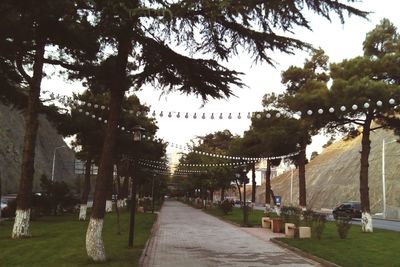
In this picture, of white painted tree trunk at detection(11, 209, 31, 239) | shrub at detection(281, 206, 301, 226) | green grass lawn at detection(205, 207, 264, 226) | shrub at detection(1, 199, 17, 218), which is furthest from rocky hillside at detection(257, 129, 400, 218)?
white painted tree trunk at detection(11, 209, 31, 239)

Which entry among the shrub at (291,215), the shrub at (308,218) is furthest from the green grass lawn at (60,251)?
the shrub at (308,218)

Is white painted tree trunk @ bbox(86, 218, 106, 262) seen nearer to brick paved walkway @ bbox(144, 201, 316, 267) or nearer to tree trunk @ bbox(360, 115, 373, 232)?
brick paved walkway @ bbox(144, 201, 316, 267)

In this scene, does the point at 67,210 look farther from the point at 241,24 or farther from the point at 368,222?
the point at 241,24

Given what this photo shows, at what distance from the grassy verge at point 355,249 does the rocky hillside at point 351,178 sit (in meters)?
34.9

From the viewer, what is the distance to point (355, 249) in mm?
16406

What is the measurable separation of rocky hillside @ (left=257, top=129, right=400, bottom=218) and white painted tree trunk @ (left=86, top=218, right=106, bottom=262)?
147ft

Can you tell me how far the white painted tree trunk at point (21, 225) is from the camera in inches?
719

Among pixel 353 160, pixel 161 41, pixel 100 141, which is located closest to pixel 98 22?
pixel 161 41

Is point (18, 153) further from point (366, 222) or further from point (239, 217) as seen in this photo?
point (366, 222)

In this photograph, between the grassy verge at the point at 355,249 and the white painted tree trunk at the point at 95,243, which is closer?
the white painted tree trunk at the point at 95,243

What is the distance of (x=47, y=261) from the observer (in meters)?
12.3

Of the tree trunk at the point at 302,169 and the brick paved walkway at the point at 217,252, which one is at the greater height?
the tree trunk at the point at 302,169

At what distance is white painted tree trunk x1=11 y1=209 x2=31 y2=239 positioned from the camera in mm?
18250

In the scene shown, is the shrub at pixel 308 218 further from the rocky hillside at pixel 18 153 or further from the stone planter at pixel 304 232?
the rocky hillside at pixel 18 153
